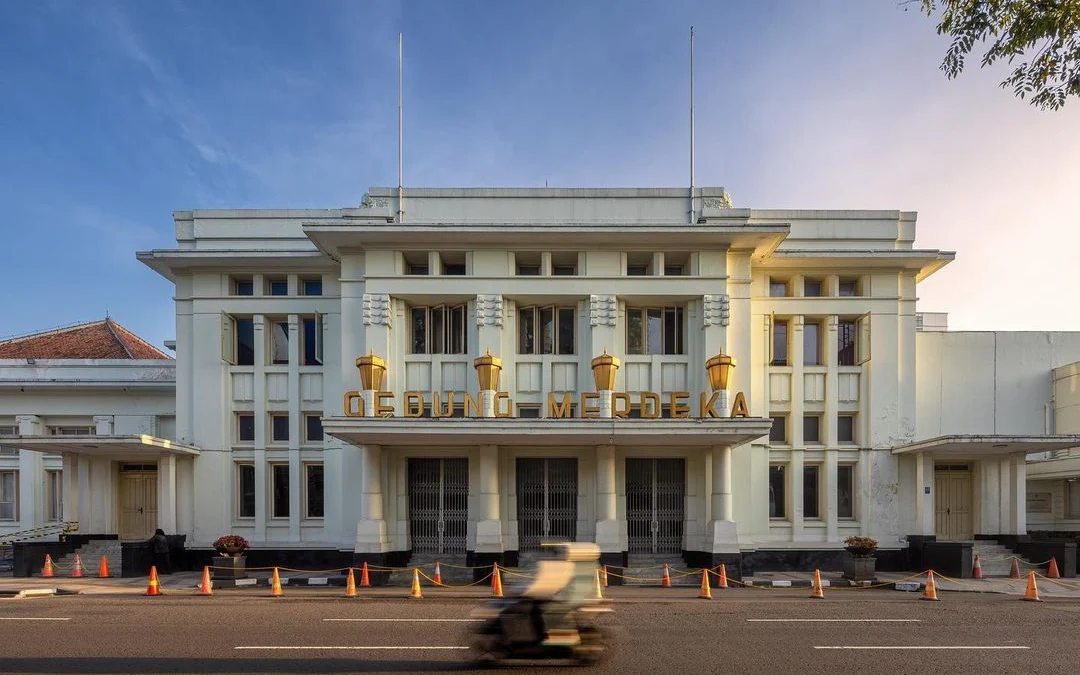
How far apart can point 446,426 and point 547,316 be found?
5.56 meters

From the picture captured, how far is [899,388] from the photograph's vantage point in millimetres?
21922

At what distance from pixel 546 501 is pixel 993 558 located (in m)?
14.3

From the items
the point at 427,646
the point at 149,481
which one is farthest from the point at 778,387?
the point at 149,481

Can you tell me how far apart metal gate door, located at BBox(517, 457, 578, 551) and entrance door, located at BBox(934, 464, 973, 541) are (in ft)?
42.9

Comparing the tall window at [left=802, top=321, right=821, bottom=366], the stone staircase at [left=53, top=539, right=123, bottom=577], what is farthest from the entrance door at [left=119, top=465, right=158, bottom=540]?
the tall window at [left=802, top=321, right=821, bottom=366]

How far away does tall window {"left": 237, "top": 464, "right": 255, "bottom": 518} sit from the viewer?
22188 millimetres

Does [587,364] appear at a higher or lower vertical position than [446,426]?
higher

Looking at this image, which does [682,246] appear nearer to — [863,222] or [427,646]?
[863,222]

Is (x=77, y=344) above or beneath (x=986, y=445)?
above

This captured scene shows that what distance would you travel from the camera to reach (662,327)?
21.5 m

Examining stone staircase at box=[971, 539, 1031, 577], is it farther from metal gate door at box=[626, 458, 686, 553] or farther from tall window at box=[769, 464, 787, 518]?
metal gate door at box=[626, 458, 686, 553]

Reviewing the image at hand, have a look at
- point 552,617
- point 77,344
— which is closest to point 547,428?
point 552,617

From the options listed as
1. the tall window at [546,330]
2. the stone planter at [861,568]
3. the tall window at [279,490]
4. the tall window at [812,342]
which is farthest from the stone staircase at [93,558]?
the tall window at [812,342]

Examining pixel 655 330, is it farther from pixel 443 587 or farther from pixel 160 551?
pixel 160 551
